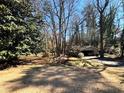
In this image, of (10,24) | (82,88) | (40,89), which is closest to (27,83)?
(40,89)

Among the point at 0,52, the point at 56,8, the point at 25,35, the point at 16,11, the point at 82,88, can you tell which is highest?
the point at 56,8

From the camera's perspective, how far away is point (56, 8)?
25.0 metres

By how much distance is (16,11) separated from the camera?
49.5 ft

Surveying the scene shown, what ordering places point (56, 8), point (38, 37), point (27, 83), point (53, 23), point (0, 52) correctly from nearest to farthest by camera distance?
point (27, 83)
point (0, 52)
point (38, 37)
point (56, 8)
point (53, 23)

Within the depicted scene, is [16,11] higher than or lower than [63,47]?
higher

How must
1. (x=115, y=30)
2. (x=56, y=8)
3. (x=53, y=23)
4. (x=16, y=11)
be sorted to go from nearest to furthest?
(x=16, y=11) < (x=56, y=8) < (x=53, y=23) < (x=115, y=30)

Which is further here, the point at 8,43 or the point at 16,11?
the point at 16,11

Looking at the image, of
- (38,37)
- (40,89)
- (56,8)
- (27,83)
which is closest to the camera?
(40,89)

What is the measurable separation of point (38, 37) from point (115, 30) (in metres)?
34.7

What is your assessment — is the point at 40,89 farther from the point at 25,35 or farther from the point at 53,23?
the point at 53,23

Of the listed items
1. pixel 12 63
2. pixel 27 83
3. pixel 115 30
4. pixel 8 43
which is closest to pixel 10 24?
pixel 8 43

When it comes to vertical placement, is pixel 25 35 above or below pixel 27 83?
above

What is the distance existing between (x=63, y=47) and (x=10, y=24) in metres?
12.7

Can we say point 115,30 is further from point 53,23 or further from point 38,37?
point 38,37
